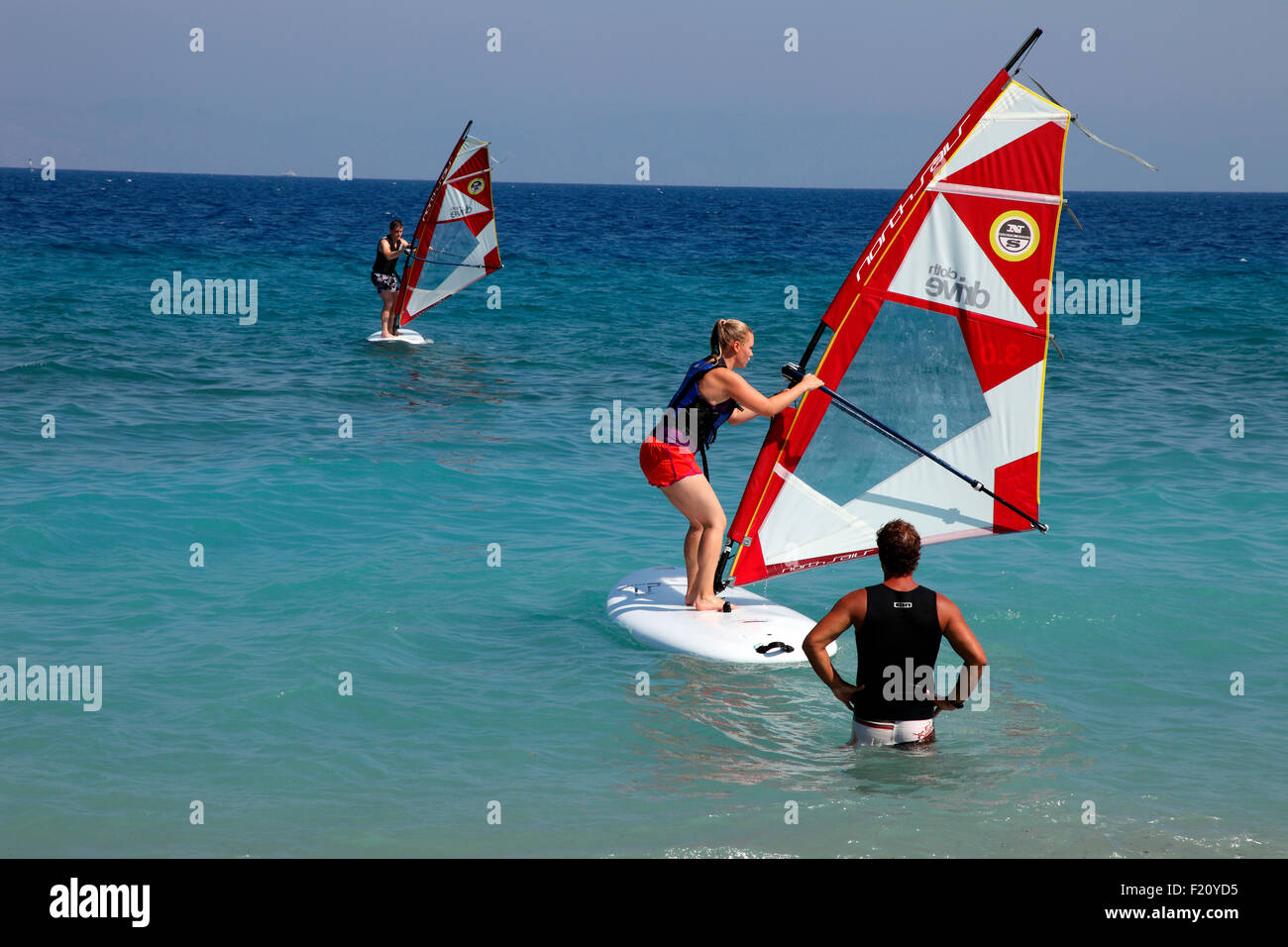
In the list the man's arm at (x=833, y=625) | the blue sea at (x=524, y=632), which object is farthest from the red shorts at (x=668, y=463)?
the man's arm at (x=833, y=625)

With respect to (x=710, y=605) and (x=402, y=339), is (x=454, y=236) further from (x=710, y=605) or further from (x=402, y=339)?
(x=710, y=605)

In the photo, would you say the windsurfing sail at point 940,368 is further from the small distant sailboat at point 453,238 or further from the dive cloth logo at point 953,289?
the small distant sailboat at point 453,238

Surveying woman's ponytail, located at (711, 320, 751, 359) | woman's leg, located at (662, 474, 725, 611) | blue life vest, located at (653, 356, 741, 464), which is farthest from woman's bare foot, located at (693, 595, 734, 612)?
woman's ponytail, located at (711, 320, 751, 359)

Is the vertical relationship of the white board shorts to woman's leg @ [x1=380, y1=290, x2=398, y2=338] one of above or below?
below

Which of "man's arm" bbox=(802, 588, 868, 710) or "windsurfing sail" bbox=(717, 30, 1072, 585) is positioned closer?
"man's arm" bbox=(802, 588, 868, 710)

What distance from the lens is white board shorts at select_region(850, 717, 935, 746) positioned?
5.55 metres

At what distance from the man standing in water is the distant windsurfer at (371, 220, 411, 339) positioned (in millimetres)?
14969

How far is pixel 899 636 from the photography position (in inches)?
205

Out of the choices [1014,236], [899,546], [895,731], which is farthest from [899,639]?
[1014,236]

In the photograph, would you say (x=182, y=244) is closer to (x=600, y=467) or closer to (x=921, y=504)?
(x=600, y=467)

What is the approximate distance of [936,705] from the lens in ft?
18.1

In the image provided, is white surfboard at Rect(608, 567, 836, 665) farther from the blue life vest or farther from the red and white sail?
the blue life vest

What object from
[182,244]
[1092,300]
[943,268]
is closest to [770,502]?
[943,268]
